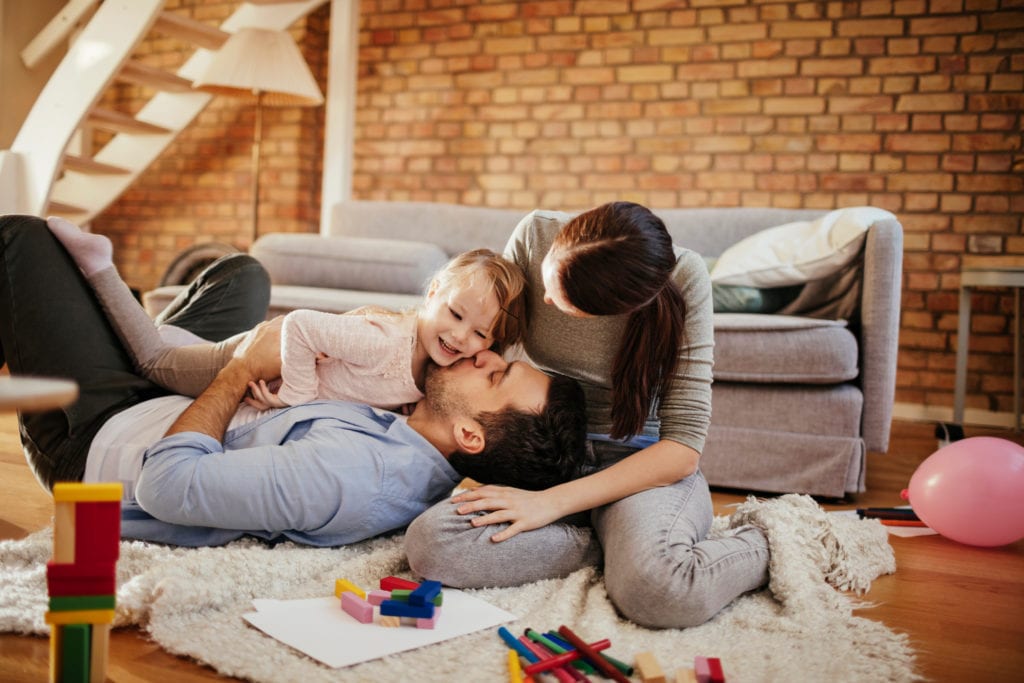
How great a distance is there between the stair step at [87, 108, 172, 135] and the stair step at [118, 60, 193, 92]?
0.63 ft

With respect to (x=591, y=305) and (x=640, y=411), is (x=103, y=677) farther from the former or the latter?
(x=640, y=411)

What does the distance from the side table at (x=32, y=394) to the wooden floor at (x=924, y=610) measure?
0.58m

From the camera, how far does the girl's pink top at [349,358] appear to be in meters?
1.65

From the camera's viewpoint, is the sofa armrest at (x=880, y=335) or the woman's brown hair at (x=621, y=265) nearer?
the woman's brown hair at (x=621, y=265)

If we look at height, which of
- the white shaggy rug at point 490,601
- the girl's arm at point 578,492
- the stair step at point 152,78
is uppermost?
the stair step at point 152,78

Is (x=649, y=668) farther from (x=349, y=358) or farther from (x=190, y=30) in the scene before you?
(x=190, y=30)

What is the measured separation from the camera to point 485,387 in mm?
1649

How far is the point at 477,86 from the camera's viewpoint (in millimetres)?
4703

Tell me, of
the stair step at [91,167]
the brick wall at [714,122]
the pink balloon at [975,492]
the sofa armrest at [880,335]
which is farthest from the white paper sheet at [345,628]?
the stair step at [91,167]

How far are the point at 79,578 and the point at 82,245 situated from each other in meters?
1.03

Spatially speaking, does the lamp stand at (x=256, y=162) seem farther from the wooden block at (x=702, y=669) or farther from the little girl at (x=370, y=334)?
the wooden block at (x=702, y=669)

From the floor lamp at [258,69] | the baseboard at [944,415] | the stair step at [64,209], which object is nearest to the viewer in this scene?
the baseboard at [944,415]

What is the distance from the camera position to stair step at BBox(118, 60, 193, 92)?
424 centimetres

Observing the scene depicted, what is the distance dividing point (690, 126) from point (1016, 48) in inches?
56.0
